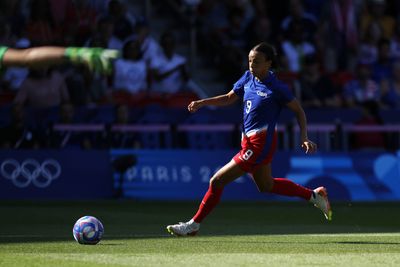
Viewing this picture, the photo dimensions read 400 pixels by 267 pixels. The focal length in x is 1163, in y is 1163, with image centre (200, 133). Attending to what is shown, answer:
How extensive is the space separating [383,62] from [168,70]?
18.0 feet

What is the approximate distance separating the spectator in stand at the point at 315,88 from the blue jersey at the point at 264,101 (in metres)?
10.6

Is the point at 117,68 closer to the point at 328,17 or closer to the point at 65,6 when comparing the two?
the point at 65,6

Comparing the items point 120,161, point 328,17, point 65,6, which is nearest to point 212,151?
point 120,161

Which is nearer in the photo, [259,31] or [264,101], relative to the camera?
[264,101]

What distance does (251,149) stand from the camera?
1416cm

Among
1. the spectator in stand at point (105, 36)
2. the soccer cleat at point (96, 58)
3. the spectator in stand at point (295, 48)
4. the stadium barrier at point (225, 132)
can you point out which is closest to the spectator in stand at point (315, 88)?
the spectator in stand at point (295, 48)

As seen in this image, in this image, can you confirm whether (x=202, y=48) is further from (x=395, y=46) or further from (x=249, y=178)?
(x=249, y=178)

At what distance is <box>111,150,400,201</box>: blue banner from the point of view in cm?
2206

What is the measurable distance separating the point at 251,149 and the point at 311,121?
32.6 feet

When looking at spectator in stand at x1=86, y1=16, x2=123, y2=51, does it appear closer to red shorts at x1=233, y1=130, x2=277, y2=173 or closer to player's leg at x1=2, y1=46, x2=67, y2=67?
red shorts at x1=233, y1=130, x2=277, y2=173

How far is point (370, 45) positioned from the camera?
27.6 m

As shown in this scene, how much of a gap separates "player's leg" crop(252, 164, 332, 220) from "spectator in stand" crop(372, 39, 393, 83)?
12.2 metres

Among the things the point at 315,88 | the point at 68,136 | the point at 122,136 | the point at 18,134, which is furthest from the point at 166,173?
the point at 315,88

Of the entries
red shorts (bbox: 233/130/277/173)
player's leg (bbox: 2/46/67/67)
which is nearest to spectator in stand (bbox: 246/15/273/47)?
red shorts (bbox: 233/130/277/173)
